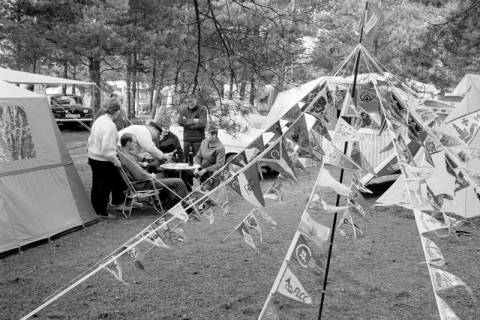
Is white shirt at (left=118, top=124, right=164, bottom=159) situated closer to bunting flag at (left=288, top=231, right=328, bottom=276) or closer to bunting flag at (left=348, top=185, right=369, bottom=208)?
bunting flag at (left=348, top=185, right=369, bottom=208)

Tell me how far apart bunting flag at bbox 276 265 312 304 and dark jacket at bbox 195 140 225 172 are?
17.4 feet

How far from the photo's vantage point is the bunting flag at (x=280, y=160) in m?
3.03

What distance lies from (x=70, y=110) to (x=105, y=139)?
14.7 m

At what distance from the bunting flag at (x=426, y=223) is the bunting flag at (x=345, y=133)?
551 millimetres

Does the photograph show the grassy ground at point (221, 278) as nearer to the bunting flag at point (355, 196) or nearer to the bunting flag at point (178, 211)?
the bunting flag at point (178, 211)

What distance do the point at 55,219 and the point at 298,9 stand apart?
4.12 meters

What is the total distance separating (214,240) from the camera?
19.9ft

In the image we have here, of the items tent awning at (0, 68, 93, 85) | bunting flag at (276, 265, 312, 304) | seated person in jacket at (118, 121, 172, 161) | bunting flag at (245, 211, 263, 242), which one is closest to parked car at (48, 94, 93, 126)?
tent awning at (0, 68, 93, 85)

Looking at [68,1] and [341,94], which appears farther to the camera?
[68,1]

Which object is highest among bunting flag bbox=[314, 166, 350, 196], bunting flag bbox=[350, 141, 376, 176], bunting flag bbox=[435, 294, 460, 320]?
bunting flag bbox=[350, 141, 376, 176]

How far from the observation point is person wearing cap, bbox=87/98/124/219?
646cm

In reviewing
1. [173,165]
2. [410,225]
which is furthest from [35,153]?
[410,225]

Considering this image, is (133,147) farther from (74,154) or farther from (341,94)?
(74,154)

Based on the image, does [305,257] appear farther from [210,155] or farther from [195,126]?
[195,126]
